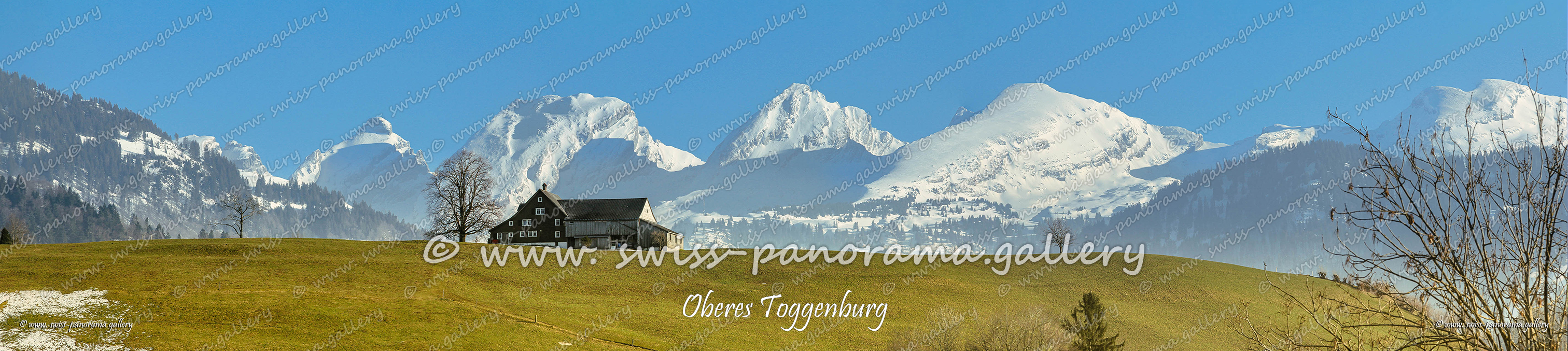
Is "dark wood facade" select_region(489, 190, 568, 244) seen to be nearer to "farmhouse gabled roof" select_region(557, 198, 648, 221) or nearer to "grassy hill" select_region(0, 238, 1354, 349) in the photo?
"farmhouse gabled roof" select_region(557, 198, 648, 221)

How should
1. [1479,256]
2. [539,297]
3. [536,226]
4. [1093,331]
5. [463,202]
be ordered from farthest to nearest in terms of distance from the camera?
1. [536,226]
2. [463,202]
3. [539,297]
4. [1093,331]
5. [1479,256]

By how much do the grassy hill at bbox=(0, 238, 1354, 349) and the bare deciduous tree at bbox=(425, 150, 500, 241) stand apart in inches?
279

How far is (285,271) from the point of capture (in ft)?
189

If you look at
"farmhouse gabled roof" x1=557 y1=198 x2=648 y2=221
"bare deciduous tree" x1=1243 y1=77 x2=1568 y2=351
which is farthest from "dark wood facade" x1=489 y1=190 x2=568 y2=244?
"bare deciduous tree" x1=1243 y1=77 x2=1568 y2=351

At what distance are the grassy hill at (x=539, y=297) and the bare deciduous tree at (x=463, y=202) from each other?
7083mm

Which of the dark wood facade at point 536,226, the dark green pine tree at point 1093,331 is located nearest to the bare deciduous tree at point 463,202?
the dark wood facade at point 536,226

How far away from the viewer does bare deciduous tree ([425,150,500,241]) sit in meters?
86.1

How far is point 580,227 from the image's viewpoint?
91688 millimetres

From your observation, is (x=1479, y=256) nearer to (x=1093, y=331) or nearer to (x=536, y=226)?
(x=1093, y=331)

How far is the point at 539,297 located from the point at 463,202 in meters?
31.7

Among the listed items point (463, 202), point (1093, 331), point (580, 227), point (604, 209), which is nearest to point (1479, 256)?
point (1093, 331)

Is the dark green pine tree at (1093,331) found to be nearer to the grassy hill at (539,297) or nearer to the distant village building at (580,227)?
the grassy hill at (539,297)

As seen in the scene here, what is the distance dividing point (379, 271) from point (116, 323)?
20104 millimetres

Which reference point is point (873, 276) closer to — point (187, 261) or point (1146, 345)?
point (1146, 345)
